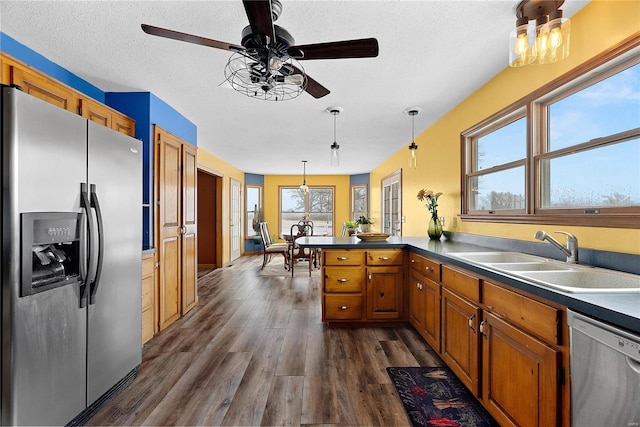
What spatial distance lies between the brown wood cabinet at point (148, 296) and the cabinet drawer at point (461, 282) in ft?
8.33

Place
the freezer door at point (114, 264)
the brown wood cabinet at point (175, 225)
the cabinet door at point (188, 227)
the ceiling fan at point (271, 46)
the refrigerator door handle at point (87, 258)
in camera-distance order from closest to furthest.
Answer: the ceiling fan at point (271, 46), the refrigerator door handle at point (87, 258), the freezer door at point (114, 264), the brown wood cabinet at point (175, 225), the cabinet door at point (188, 227)

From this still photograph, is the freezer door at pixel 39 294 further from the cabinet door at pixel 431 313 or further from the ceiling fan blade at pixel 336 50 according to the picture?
the cabinet door at pixel 431 313

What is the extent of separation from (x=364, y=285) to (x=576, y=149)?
2.04m

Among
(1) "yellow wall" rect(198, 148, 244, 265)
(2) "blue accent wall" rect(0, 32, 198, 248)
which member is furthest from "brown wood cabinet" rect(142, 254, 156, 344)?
(1) "yellow wall" rect(198, 148, 244, 265)

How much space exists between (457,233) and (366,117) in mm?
1723

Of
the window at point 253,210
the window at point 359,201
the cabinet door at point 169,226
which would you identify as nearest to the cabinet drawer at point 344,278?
the cabinet door at point 169,226

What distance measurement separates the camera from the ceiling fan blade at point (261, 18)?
1.24 m

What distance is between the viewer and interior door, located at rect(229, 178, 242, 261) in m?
7.57

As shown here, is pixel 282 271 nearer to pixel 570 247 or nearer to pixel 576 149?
pixel 570 247

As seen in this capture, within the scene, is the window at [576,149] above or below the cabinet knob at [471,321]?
above

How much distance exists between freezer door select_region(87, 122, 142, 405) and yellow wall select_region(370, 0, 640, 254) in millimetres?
2838

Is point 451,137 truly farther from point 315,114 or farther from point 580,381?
point 580,381

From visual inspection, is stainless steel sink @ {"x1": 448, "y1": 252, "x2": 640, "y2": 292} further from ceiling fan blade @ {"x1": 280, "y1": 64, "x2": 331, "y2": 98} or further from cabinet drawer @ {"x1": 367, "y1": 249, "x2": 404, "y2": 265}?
ceiling fan blade @ {"x1": 280, "y1": 64, "x2": 331, "y2": 98}

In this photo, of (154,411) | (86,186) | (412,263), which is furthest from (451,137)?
(154,411)
